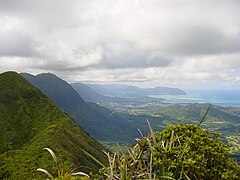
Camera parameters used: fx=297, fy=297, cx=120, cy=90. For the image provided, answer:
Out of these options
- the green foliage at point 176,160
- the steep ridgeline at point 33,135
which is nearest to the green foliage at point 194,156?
the green foliage at point 176,160

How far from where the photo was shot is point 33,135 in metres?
116

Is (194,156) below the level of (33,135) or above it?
above

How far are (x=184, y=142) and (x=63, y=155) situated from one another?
2714 inches

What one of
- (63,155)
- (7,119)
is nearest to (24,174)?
(63,155)

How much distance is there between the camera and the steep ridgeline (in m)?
67.8

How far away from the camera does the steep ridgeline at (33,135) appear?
6775 cm

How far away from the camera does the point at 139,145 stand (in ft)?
17.7

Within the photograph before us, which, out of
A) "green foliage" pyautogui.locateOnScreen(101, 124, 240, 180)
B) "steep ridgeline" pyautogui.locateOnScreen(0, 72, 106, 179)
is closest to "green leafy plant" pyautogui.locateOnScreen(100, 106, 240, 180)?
"green foliage" pyautogui.locateOnScreen(101, 124, 240, 180)

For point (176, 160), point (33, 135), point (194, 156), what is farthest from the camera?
point (33, 135)

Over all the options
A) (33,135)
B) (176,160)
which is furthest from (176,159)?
(33,135)

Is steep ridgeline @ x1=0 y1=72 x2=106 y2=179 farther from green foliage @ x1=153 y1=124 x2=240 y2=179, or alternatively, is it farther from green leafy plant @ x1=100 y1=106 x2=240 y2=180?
green leafy plant @ x1=100 y1=106 x2=240 y2=180

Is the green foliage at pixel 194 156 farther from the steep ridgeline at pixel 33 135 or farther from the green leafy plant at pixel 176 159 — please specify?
the steep ridgeline at pixel 33 135

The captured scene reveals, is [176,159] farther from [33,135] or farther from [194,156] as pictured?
[33,135]

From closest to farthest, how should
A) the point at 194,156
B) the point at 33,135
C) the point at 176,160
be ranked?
1. the point at 176,160
2. the point at 194,156
3. the point at 33,135
